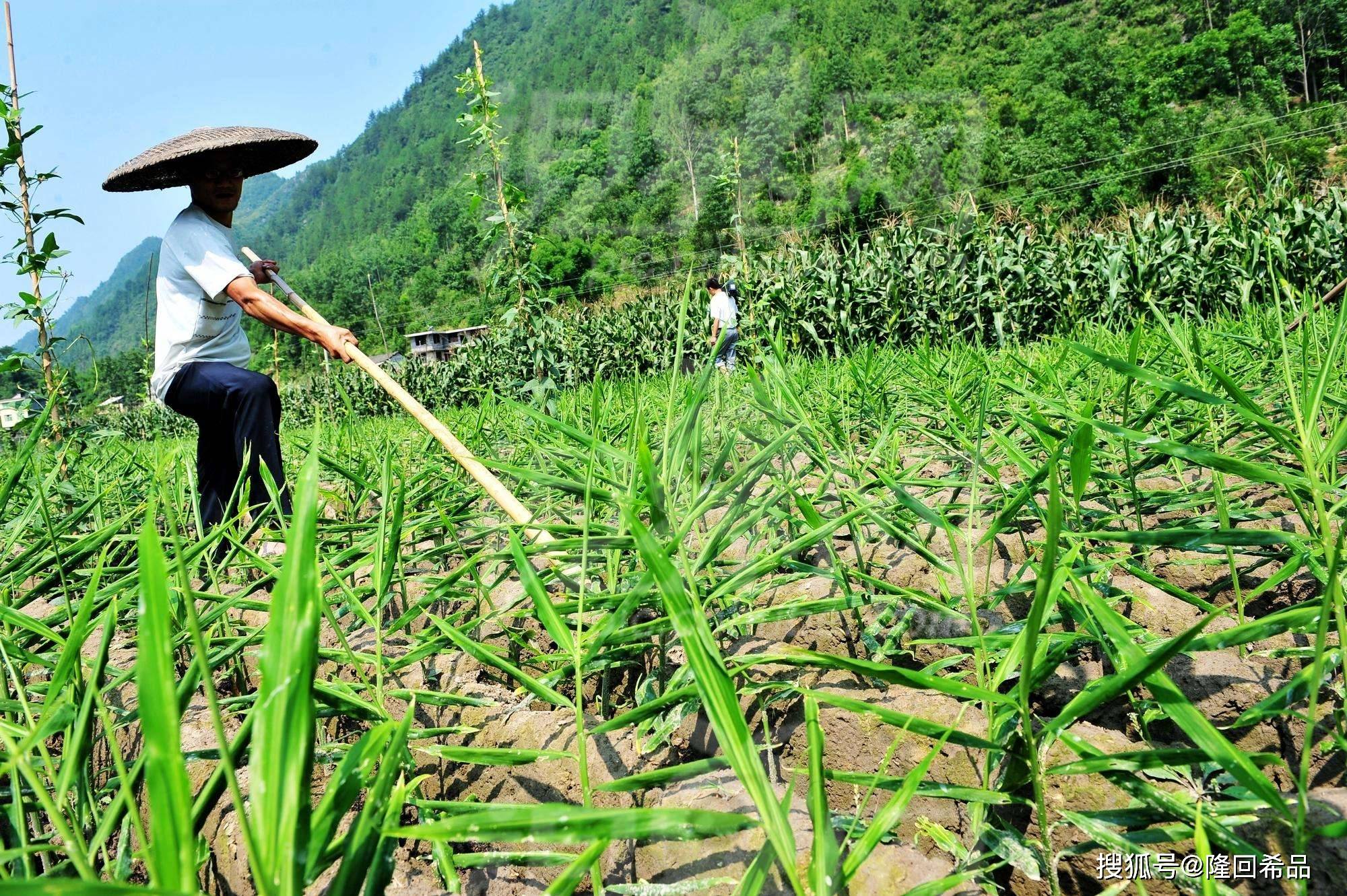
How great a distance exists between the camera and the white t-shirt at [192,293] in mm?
2902

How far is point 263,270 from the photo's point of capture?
3156 millimetres

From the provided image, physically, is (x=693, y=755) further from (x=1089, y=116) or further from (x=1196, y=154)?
(x=1089, y=116)

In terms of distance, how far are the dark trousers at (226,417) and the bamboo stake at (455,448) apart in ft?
1.27

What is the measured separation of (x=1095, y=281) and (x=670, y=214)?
7661 centimetres

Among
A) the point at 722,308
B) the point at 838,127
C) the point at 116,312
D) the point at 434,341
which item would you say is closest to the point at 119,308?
the point at 116,312

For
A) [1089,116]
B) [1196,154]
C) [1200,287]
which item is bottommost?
[1200,287]

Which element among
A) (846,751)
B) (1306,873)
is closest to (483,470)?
(846,751)

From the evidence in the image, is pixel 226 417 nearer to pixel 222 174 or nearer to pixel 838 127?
pixel 222 174

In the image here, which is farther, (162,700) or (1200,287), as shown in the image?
(1200,287)

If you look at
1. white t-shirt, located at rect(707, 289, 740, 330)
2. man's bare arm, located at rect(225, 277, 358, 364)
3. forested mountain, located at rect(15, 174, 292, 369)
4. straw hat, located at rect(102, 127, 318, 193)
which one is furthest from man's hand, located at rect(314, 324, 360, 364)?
forested mountain, located at rect(15, 174, 292, 369)

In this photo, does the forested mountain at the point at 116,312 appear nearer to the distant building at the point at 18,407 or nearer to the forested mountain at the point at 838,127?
the forested mountain at the point at 838,127

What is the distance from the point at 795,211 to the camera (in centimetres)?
7369

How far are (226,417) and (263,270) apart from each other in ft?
2.12

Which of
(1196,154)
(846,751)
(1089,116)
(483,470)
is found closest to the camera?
(846,751)
